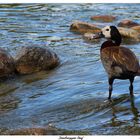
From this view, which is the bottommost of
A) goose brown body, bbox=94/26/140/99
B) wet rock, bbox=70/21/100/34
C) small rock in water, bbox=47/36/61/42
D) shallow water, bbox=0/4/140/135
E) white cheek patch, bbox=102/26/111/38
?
shallow water, bbox=0/4/140/135

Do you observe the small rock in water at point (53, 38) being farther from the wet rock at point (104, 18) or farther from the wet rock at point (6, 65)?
the wet rock at point (6, 65)

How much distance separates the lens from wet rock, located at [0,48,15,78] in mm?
9922

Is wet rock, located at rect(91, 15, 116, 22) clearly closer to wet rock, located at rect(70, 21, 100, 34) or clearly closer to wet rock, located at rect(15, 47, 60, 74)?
wet rock, located at rect(70, 21, 100, 34)

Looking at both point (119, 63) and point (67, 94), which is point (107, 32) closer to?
point (119, 63)

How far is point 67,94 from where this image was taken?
27.4 feet

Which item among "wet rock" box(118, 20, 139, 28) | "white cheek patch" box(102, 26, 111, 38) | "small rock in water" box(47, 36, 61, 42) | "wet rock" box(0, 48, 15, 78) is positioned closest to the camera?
"white cheek patch" box(102, 26, 111, 38)

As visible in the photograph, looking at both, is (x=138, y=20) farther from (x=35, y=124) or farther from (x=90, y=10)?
(x=35, y=124)

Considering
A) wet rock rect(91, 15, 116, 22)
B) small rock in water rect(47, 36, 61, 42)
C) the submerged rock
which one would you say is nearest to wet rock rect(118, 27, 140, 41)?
small rock in water rect(47, 36, 61, 42)

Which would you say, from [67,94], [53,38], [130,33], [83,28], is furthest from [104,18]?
[67,94]

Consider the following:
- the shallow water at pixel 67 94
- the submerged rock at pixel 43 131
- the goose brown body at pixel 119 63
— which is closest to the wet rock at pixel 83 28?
the shallow water at pixel 67 94

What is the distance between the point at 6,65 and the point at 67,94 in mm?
2079

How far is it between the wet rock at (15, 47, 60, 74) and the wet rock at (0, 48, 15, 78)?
16cm

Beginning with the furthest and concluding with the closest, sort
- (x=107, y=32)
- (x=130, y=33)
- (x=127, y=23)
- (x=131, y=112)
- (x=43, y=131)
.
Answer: (x=127, y=23) < (x=130, y=33) < (x=107, y=32) < (x=131, y=112) < (x=43, y=131)

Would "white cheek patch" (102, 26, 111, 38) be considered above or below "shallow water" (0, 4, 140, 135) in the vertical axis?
above
